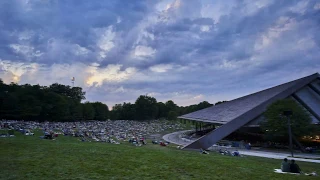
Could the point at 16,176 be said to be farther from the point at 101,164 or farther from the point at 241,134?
the point at 241,134

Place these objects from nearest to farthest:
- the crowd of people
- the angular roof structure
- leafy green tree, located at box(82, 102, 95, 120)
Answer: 1. the angular roof structure
2. the crowd of people
3. leafy green tree, located at box(82, 102, 95, 120)

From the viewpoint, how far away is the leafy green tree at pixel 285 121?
990 inches

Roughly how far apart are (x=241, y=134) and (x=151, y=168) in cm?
2838

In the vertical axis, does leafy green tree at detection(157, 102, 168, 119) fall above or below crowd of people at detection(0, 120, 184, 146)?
above

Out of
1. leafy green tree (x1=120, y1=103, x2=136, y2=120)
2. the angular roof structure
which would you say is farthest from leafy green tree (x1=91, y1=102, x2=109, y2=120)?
the angular roof structure

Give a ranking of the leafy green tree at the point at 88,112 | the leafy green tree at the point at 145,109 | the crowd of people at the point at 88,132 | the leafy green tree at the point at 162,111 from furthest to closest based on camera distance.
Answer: the leafy green tree at the point at 162,111
the leafy green tree at the point at 145,109
the leafy green tree at the point at 88,112
the crowd of people at the point at 88,132

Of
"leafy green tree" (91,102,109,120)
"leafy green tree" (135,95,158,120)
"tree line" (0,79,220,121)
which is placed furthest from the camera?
"leafy green tree" (135,95,158,120)

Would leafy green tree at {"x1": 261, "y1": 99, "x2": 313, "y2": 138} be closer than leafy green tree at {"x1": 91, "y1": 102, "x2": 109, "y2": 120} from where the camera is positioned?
Yes

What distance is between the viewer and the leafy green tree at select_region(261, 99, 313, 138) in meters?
25.1

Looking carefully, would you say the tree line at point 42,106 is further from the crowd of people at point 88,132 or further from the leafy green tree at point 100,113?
the crowd of people at point 88,132

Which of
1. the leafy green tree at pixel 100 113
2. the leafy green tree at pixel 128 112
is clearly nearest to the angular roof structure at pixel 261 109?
the leafy green tree at pixel 100 113

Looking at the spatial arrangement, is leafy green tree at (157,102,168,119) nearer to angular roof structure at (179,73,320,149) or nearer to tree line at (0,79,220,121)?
tree line at (0,79,220,121)

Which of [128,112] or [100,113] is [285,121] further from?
[128,112]

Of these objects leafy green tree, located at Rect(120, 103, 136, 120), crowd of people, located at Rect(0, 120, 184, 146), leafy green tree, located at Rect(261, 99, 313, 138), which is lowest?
crowd of people, located at Rect(0, 120, 184, 146)
